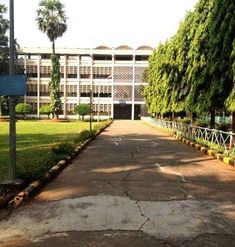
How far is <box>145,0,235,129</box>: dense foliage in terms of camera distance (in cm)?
1950

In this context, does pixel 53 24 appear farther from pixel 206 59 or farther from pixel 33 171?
pixel 33 171

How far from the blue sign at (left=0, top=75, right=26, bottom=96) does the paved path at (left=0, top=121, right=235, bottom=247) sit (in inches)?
84.4

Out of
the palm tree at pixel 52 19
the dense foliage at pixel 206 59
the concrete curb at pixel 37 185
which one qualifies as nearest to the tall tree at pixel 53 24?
the palm tree at pixel 52 19

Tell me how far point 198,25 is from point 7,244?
2230cm

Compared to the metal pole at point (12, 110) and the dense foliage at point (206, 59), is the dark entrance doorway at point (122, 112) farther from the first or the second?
the metal pole at point (12, 110)

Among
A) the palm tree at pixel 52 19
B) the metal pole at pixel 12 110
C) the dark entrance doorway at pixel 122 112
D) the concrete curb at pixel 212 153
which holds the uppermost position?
the palm tree at pixel 52 19

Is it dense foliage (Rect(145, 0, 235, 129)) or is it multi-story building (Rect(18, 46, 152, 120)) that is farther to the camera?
multi-story building (Rect(18, 46, 152, 120))

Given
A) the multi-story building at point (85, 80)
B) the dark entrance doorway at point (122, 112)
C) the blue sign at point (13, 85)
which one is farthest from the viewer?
the dark entrance doorway at point (122, 112)

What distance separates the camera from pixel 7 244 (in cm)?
615

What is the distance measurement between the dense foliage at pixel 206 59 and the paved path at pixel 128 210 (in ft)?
24.4

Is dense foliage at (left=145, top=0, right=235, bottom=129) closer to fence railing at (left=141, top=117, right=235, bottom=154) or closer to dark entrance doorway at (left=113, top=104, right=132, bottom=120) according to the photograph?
fence railing at (left=141, top=117, right=235, bottom=154)

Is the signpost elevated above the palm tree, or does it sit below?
below

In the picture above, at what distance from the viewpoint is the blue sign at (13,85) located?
9180 millimetres

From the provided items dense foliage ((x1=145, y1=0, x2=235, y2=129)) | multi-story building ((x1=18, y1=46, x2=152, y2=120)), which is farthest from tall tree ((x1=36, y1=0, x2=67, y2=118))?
dense foliage ((x1=145, y1=0, x2=235, y2=129))
